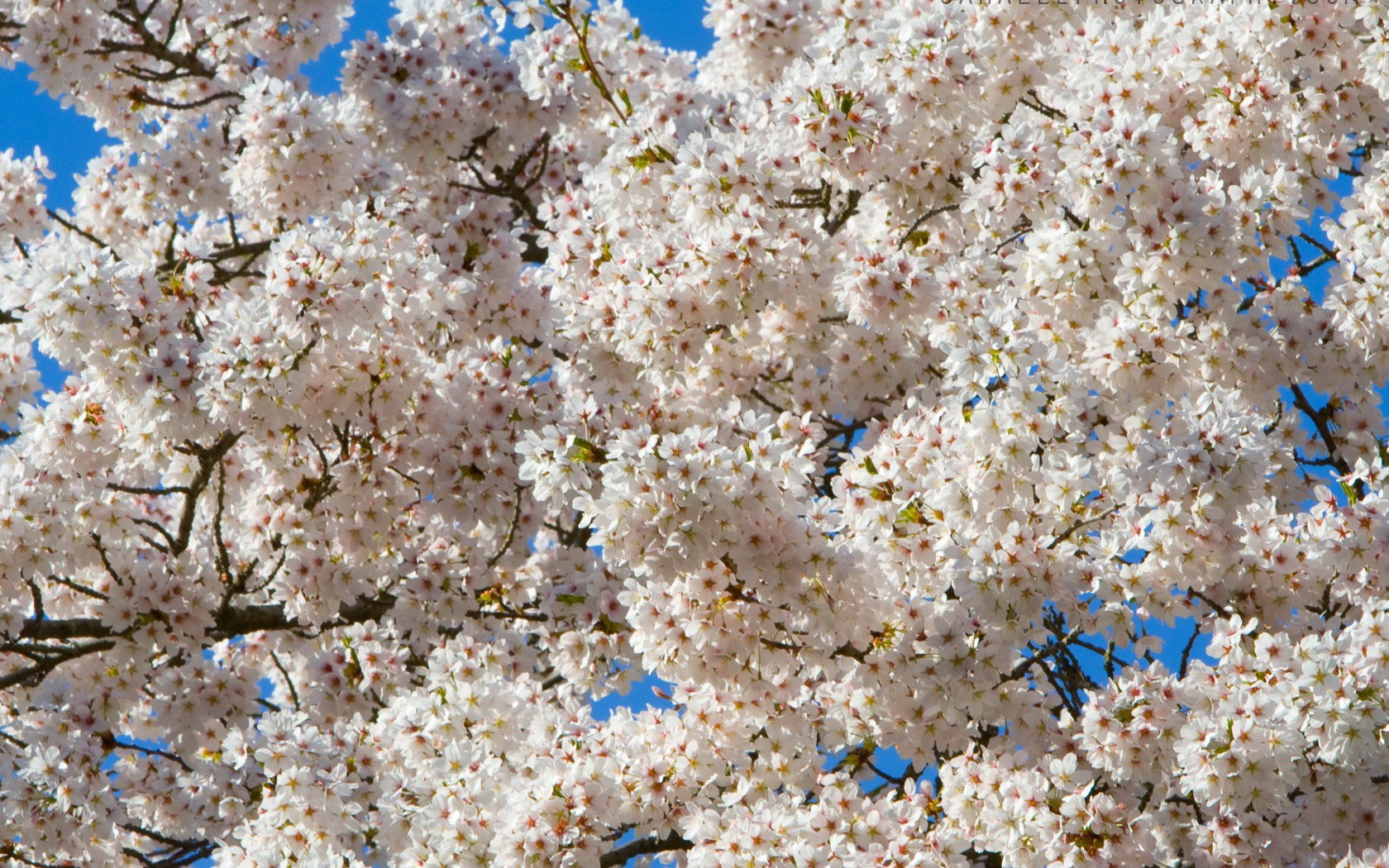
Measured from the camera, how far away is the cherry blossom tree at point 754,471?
23.4 feet

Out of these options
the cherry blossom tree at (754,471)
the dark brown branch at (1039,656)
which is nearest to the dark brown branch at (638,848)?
the cherry blossom tree at (754,471)

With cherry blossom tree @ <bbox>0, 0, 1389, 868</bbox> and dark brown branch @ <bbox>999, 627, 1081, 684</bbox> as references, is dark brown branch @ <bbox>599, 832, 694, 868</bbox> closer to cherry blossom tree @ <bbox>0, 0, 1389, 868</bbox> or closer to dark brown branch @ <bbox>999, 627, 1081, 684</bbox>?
cherry blossom tree @ <bbox>0, 0, 1389, 868</bbox>

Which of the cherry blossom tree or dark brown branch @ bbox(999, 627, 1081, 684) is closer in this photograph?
the cherry blossom tree

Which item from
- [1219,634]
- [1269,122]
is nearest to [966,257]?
[1269,122]

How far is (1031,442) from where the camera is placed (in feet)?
23.9

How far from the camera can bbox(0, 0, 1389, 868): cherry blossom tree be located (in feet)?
23.4

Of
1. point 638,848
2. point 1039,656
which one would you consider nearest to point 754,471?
point 1039,656

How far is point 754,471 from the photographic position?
21.9 feet

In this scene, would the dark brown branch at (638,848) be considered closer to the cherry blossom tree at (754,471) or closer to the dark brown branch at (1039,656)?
the cherry blossom tree at (754,471)

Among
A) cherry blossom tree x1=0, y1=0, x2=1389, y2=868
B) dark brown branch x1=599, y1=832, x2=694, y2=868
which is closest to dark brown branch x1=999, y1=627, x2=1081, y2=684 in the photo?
cherry blossom tree x1=0, y1=0, x2=1389, y2=868

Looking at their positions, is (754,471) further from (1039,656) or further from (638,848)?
(638,848)

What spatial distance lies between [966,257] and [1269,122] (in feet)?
6.47

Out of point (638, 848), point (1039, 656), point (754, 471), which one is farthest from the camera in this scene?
point (638, 848)

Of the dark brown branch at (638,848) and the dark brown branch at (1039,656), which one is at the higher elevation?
the dark brown branch at (1039,656)
